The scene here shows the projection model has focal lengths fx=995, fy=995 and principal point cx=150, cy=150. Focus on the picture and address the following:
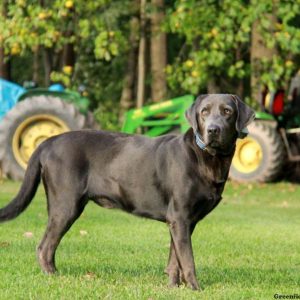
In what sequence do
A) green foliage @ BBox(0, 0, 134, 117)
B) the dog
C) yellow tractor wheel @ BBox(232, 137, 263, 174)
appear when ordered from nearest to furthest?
the dog
yellow tractor wheel @ BBox(232, 137, 263, 174)
green foliage @ BBox(0, 0, 134, 117)

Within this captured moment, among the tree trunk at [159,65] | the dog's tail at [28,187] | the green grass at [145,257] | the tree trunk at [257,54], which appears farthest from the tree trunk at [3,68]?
the dog's tail at [28,187]

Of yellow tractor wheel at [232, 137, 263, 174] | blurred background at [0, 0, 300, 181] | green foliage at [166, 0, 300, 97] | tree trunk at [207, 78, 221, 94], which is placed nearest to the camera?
blurred background at [0, 0, 300, 181]

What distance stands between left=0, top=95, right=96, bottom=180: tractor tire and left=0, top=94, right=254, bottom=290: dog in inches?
402

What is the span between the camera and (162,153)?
7750 mm

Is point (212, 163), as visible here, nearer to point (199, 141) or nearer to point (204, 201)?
point (199, 141)

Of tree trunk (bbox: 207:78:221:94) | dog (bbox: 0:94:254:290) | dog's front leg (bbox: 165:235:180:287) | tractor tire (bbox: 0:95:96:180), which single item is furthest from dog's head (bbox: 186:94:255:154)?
tree trunk (bbox: 207:78:221:94)

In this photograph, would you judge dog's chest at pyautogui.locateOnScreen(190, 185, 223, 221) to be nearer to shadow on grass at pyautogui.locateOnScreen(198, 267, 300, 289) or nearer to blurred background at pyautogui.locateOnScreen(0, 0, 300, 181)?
shadow on grass at pyautogui.locateOnScreen(198, 267, 300, 289)

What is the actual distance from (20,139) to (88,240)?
8.75 meters

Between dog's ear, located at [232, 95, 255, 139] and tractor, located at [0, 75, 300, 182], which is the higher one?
dog's ear, located at [232, 95, 255, 139]

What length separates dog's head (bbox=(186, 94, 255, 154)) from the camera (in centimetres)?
736

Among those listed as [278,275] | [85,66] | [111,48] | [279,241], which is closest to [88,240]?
[279,241]

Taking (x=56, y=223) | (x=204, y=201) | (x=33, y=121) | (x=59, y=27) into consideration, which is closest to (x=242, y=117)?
(x=204, y=201)

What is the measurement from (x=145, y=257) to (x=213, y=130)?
2290 mm

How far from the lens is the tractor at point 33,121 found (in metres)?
18.5
